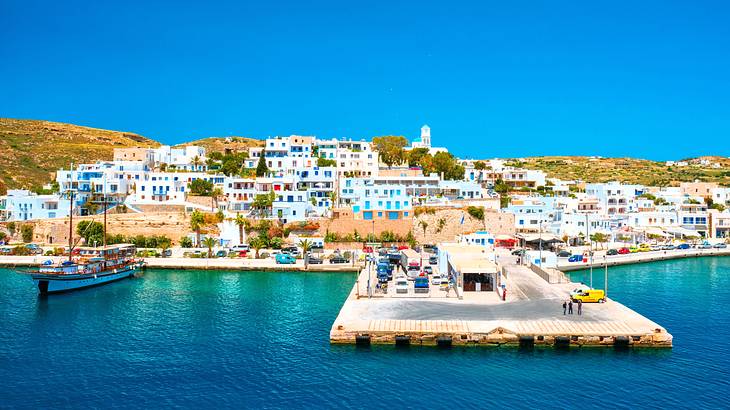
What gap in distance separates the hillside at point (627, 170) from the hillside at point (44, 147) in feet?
311

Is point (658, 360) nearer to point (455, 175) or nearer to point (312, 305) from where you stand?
point (312, 305)

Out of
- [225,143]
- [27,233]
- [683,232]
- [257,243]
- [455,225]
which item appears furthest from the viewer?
[225,143]

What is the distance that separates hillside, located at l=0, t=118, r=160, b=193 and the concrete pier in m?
83.9

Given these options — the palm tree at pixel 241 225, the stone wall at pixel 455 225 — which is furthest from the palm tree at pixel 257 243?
the stone wall at pixel 455 225

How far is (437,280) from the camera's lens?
151 feet

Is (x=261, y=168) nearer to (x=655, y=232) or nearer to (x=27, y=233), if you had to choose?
(x=27, y=233)

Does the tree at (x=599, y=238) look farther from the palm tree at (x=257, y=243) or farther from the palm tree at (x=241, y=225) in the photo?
the palm tree at (x=241, y=225)

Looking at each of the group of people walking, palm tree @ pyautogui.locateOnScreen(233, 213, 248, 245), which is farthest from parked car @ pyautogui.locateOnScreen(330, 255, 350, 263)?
the group of people walking

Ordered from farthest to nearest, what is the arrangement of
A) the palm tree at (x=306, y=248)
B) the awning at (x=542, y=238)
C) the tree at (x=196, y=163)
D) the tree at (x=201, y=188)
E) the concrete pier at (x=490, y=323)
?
the tree at (x=196, y=163) < the tree at (x=201, y=188) < the awning at (x=542, y=238) < the palm tree at (x=306, y=248) < the concrete pier at (x=490, y=323)

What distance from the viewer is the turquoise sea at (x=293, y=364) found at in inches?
1029

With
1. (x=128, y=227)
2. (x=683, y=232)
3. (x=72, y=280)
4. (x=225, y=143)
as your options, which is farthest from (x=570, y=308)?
(x=225, y=143)

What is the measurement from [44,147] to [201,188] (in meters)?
68.8

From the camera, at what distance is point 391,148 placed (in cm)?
10225

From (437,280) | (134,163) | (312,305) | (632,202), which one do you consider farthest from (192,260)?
(632,202)
